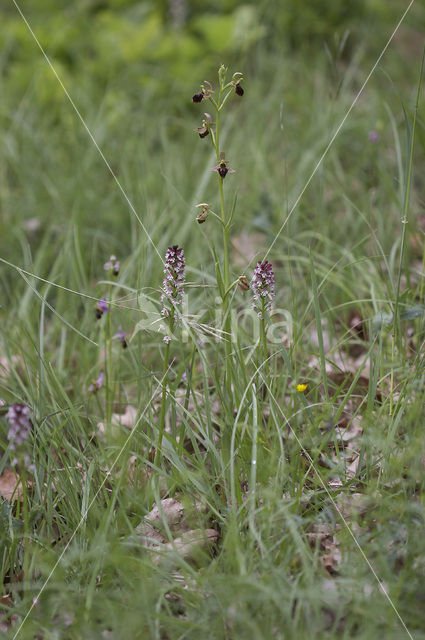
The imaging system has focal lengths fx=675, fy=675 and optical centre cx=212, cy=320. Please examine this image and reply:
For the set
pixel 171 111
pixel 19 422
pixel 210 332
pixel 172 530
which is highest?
pixel 171 111

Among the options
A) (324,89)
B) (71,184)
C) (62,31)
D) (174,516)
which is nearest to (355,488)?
(174,516)

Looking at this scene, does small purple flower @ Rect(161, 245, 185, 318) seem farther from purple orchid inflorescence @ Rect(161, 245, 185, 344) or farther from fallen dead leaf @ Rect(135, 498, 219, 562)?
fallen dead leaf @ Rect(135, 498, 219, 562)

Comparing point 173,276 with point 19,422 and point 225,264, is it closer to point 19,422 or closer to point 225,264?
point 225,264

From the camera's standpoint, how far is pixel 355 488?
1.66 m

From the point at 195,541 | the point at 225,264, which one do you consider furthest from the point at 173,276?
the point at 195,541

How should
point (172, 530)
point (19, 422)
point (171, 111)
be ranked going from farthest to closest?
1. point (171, 111)
2. point (172, 530)
3. point (19, 422)

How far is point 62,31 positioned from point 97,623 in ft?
12.5

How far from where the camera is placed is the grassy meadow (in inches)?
55.9

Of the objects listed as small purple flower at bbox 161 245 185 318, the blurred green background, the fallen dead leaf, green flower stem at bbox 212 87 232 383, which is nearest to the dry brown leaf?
the fallen dead leaf

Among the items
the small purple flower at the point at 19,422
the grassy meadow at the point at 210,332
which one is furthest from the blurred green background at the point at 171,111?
the small purple flower at the point at 19,422

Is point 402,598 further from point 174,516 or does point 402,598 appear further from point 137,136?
point 137,136

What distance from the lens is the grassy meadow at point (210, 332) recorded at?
1420 mm

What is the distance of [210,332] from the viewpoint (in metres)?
1.66

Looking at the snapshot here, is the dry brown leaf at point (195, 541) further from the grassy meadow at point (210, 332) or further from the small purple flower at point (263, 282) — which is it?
the small purple flower at point (263, 282)
